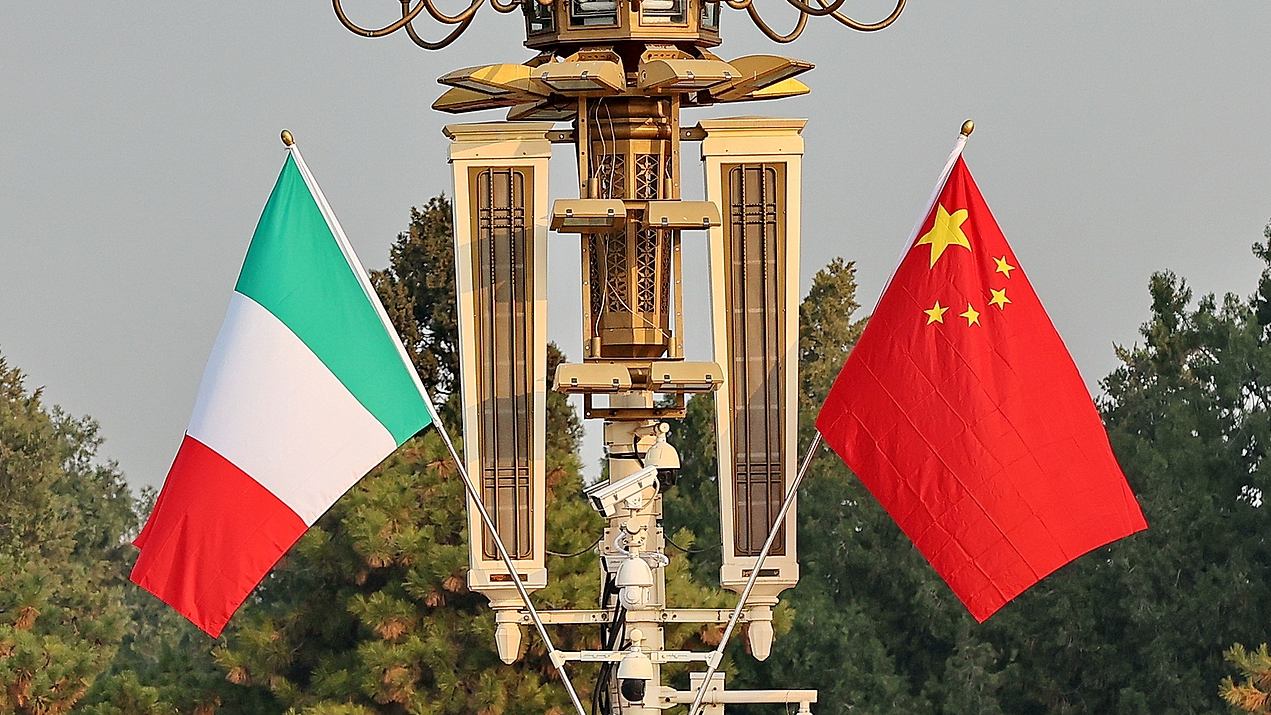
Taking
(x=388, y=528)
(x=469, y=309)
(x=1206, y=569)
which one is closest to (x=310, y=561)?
(x=388, y=528)

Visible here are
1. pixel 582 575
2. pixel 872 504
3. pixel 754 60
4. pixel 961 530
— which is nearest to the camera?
pixel 961 530

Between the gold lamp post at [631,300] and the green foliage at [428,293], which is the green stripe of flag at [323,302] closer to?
the gold lamp post at [631,300]

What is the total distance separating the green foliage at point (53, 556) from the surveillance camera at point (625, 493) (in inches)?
A: 520

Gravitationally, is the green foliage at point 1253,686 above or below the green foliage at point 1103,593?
below

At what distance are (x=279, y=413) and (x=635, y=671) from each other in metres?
2.24

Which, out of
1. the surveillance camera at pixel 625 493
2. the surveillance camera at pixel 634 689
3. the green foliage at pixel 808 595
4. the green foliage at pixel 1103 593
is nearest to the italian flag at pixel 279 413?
the surveillance camera at pixel 625 493

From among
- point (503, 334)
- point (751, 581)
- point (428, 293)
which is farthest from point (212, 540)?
point (428, 293)

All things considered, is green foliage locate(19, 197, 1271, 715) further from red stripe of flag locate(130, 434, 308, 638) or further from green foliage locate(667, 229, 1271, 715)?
red stripe of flag locate(130, 434, 308, 638)

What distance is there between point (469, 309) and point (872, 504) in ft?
62.8

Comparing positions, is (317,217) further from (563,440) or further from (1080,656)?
(1080,656)

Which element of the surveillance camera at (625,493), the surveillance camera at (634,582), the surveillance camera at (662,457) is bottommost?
the surveillance camera at (634,582)

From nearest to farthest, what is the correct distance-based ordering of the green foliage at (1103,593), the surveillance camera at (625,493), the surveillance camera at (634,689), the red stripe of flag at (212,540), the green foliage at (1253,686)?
the red stripe of flag at (212,540) < the surveillance camera at (625,493) < the surveillance camera at (634,689) < the green foliage at (1253,686) < the green foliage at (1103,593)

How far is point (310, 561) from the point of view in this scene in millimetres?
29516

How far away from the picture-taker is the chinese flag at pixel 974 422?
49.3 feet
